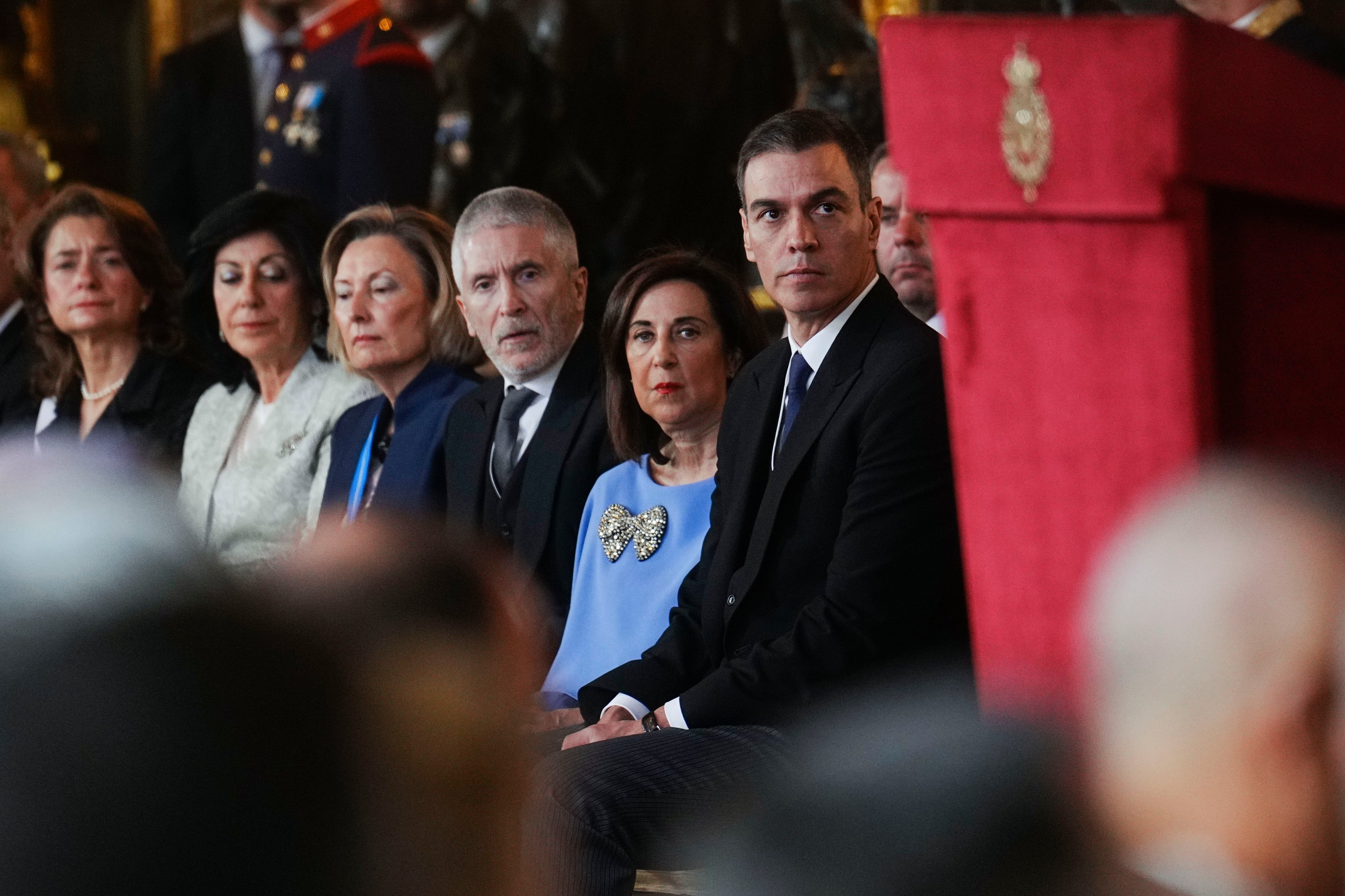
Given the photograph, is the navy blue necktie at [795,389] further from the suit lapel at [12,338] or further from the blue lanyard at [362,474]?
the suit lapel at [12,338]

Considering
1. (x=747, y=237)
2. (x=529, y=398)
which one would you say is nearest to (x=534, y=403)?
(x=529, y=398)

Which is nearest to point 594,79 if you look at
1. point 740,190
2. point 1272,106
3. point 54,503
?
point 740,190

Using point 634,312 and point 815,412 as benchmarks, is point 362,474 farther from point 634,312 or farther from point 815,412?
point 815,412

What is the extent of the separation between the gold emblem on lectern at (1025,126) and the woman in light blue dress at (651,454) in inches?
65.0

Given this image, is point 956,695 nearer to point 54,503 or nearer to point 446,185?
point 54,503

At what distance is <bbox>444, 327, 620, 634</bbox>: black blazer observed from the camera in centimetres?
317

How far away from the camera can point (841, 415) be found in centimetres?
246

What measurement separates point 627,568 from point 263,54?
2.71m

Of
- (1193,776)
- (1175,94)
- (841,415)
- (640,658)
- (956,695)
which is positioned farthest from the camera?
(640,658)

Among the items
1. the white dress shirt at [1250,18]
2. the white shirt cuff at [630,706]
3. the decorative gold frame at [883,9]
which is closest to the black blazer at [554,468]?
the white shirt cuff at [630,706]

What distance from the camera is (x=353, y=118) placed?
4551mm

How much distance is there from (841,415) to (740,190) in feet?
1.76

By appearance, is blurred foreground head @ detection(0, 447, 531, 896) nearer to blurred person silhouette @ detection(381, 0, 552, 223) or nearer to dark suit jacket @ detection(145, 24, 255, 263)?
dark suit jacket @ detection(145, 24, 255, 263)

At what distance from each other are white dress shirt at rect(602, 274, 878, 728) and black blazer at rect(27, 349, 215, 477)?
5.82ft
